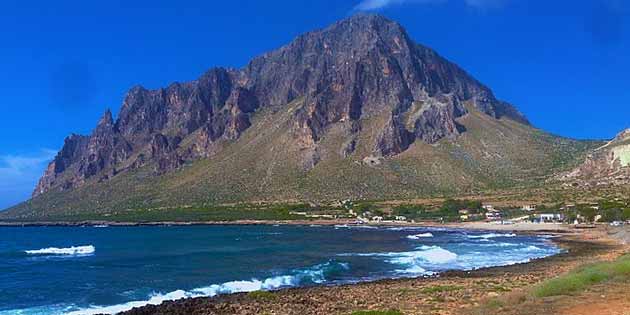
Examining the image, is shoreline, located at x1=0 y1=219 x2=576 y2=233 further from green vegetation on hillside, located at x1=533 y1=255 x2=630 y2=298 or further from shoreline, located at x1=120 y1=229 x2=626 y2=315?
green vegetation on hillside, located at x1=533 y1=255 x2=630 y2=298

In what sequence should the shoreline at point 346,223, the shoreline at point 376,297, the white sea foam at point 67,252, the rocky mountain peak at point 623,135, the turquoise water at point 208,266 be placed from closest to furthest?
the shoreline at point 376,297 < the turquoise water at point 208,266 < the white sea foam at point 67,252 < the shoreline at point 346,223 < the rocky mountain peak at point 623,135

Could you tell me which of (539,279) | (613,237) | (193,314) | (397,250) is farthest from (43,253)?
(613,237)

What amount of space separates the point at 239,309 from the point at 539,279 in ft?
66.6

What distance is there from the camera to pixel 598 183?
499 ft

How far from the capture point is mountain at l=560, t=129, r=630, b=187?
15275 cm

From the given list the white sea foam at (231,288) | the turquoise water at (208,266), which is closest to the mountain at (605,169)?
the turquoise water at (208,266)

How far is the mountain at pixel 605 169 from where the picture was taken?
153 m

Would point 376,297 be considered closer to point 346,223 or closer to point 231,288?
point 231,288

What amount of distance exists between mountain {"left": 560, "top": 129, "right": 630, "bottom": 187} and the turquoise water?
241 feet

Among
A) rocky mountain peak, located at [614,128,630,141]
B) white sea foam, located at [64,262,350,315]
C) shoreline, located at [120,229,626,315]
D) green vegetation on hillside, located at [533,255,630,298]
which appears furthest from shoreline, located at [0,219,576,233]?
rocky mountain peak, located at [614,128,630,141]

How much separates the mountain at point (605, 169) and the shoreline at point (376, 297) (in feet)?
385

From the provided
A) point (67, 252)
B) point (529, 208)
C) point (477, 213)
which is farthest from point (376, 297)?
point (477, 213)

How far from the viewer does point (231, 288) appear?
43812 millimetres

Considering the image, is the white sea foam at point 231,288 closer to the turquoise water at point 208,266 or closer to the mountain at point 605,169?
the turquoise water at point 208,266
